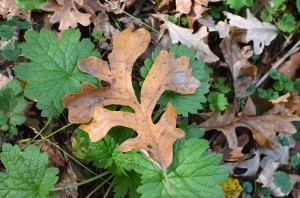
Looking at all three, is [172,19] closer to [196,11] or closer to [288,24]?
[196,11]

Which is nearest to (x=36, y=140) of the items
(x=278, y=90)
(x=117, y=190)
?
(x=117, y=190)

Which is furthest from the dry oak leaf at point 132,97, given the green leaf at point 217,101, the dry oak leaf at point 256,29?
the dry oak leaf at point 256,29

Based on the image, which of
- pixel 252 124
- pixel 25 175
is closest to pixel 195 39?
pixel 252 124

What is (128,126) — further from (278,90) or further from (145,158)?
(278,90)

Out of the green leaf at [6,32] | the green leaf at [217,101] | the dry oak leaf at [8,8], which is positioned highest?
the dry oak leaf at [8,8]

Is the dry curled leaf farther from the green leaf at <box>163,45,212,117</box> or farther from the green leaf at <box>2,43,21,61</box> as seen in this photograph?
the green leaf at <box>2,43,21,61</box>

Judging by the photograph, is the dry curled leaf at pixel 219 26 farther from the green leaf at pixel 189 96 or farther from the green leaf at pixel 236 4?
the green leaf at pixel 189 96
